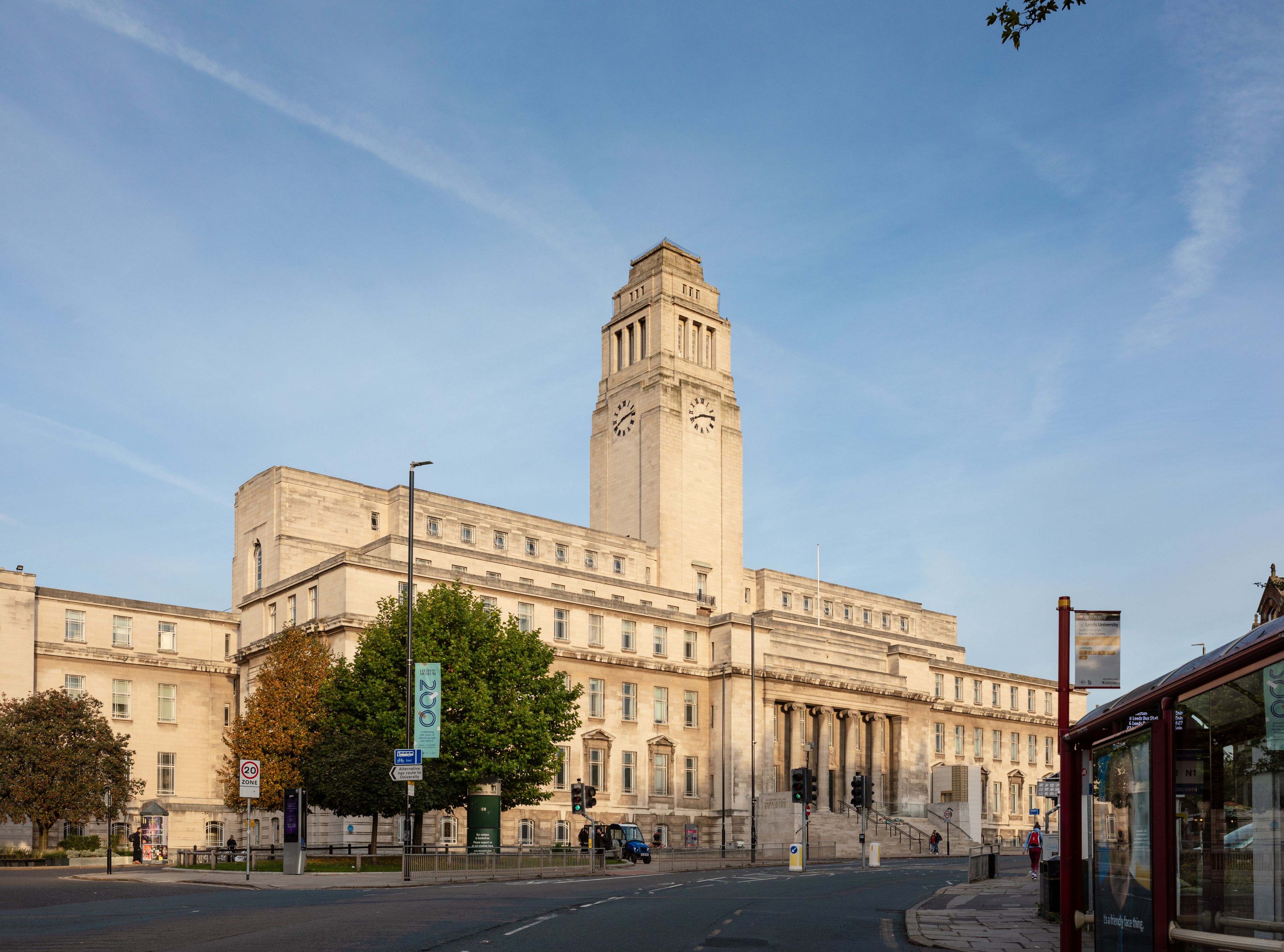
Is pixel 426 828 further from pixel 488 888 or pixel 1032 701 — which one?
pixel 1032 701

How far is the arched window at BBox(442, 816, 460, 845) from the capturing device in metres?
66.8

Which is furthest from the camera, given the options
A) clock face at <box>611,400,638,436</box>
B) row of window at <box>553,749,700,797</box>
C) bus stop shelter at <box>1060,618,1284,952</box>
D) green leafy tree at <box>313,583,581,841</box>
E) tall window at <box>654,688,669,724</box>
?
clock face at <box>611,400,638,436</box>

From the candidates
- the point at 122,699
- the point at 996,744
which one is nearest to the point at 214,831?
the point at 122,699

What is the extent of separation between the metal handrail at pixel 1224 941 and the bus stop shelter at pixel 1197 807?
0.01m

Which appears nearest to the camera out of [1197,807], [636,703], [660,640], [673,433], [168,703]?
[1197,807]

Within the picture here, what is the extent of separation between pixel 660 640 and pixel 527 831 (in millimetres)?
16295

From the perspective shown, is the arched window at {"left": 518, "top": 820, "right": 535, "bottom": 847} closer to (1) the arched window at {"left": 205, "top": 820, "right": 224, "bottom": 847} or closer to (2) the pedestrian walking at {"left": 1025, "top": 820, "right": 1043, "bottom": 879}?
(1) the arched window at {"left": 205, "top": 820, "right": 224, "bottom": 847}

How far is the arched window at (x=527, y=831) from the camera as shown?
69.8 meters

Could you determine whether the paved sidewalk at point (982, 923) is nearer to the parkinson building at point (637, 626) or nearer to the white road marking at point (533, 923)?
the white road marking at point (533, 923)

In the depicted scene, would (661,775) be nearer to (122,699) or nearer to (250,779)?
(122,699)

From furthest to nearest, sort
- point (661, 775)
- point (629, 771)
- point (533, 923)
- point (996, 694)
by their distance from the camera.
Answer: point (996, 694) → point (661, 775) → point (629, 771) → point (533, 923)

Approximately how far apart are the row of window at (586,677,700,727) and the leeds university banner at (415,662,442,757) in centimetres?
3488

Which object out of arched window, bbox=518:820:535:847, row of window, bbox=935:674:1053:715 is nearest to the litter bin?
arched window, bbox=518:820:535:847

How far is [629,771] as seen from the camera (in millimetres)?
76938
